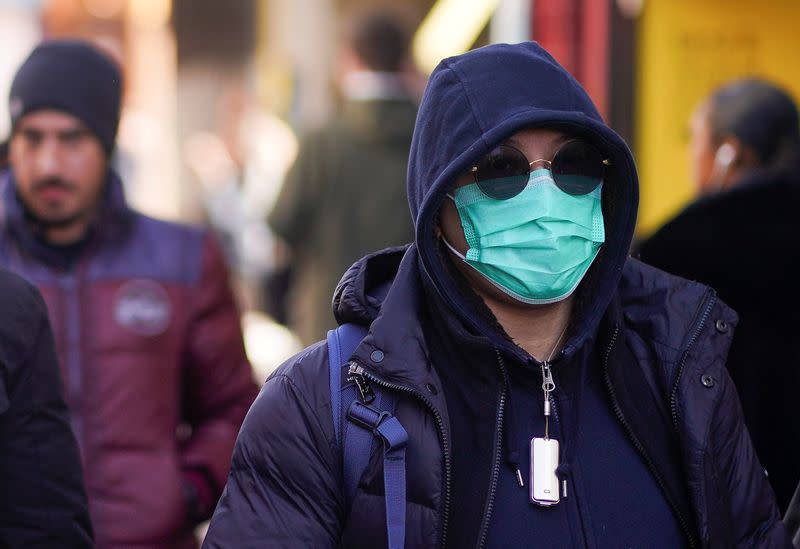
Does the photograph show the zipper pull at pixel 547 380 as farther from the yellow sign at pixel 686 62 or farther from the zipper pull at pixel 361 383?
the yellow sign at pixel 686 62

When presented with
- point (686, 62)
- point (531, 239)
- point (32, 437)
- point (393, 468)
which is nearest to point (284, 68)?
point (686, 62)

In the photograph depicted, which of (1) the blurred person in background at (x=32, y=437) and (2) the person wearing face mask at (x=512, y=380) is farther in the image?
(1) the blurred person in background at (x=32, y=437)

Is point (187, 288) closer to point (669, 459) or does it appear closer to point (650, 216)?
point (669, 459)

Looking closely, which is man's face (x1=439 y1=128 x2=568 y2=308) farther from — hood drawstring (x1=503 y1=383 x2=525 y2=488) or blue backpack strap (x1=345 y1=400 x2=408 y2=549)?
blue backpack strap (x1=345 y1=400 x2=408 y2=549)

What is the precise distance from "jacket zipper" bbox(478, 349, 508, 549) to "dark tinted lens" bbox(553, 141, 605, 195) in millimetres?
352

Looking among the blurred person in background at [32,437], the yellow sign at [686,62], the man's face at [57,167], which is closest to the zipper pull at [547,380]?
the blurred person in background at [32,437]

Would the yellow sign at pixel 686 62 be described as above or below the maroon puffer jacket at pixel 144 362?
above

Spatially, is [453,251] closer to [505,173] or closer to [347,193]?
[505,173]

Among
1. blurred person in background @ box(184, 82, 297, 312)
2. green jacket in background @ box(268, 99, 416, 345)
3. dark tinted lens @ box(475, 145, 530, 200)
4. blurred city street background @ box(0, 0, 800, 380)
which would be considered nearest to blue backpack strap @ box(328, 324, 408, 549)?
dark tinted lens @ box(475, 145, 530, 200)

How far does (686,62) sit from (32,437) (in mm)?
4633

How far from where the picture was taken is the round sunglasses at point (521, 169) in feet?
8.54

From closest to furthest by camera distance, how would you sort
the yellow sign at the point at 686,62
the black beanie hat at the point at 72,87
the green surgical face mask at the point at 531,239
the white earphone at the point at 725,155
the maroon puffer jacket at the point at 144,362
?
the green surgical face mask at the point at 531,239
the maroon puffer jacket at the point at 144,362
the black beanie hat at the point at 72,87
the white earphone at the point at 725,155
the yellow sign at the point at 686,62

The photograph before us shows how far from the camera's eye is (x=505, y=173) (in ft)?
8.55

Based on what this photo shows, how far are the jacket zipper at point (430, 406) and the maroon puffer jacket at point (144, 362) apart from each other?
1378mm
